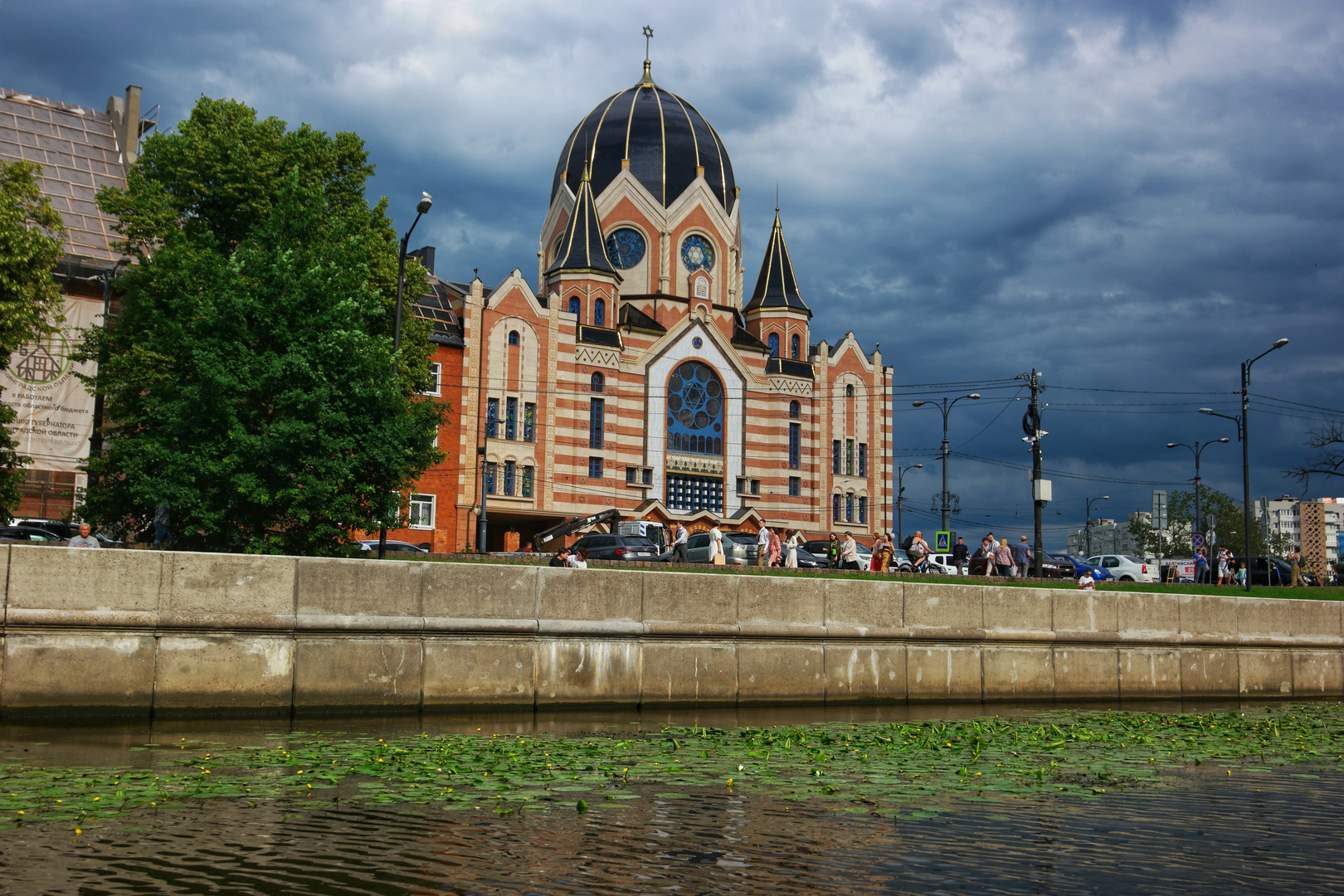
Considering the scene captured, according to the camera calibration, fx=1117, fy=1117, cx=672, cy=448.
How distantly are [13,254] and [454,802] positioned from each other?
70.3 feet

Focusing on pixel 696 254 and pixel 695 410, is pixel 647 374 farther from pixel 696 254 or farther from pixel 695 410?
pixel 696 254

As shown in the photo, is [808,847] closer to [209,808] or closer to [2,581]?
[209,808]

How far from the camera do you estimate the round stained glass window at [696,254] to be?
66500 mm

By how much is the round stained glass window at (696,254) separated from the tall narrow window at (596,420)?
39.5 feet

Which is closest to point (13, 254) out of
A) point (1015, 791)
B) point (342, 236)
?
point (342, 236)

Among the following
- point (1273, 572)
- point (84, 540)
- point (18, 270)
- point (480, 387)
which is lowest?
point (84, 540)

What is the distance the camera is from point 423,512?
175ft

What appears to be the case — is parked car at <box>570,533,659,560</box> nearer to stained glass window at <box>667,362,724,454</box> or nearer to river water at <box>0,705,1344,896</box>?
stained glass window at <box>667,362,724,454</box>

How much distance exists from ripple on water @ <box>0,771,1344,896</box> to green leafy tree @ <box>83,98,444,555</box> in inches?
639

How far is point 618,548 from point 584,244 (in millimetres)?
28221

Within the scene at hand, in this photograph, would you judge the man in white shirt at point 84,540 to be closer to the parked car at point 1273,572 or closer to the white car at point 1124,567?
the white car at point 1124,567

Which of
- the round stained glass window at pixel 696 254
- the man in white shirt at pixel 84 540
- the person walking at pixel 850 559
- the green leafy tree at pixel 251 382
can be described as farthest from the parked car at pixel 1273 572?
the man in white shirt at pixel 84 540

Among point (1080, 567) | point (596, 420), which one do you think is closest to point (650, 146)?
point (596, 420)

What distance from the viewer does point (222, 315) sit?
23875 mm
